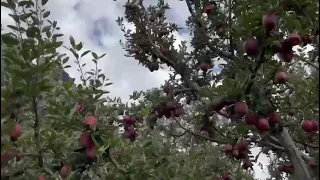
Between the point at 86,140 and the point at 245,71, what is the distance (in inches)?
43.4

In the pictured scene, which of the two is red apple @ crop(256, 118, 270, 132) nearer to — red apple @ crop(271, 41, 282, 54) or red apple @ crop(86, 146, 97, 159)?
red apple @ crop(271, 41, 282, 54)

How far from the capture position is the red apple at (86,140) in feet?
7.86

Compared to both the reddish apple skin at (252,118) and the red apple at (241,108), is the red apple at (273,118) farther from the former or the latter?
the red apple at (241,108)

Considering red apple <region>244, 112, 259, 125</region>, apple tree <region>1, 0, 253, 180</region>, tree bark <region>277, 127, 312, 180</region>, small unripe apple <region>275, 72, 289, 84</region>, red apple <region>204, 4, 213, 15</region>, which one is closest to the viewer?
apple tree <region>1, 0, 253, 180</region>

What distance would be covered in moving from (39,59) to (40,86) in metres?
0.16

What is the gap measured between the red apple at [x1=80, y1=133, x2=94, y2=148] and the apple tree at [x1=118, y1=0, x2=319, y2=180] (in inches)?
32.2

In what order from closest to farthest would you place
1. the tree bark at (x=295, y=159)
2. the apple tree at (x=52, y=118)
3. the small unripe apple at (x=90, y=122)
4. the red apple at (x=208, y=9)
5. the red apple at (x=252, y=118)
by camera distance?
the apple tree at (x=52, y=118) → the small unripe apple at (x=90, y=122) → the red apple at (x=252, y=118) → the tree bark at (x=295, y=159) → the red apple at (x=208, y=9)

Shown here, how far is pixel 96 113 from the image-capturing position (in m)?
2.56

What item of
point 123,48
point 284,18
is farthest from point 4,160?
point 123,48

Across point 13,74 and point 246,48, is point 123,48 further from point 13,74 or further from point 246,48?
point 13,74

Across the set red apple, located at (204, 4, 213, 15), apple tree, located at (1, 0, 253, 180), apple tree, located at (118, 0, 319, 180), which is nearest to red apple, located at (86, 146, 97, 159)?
apple tree, located at (1, 0, 253, 180)

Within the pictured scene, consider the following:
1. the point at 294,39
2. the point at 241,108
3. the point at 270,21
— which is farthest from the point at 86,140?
the point at 294,39

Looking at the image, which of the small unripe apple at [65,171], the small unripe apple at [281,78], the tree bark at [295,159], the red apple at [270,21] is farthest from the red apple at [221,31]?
the small unripe apple at [65,171]

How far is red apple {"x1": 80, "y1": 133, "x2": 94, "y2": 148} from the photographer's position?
240 cm
